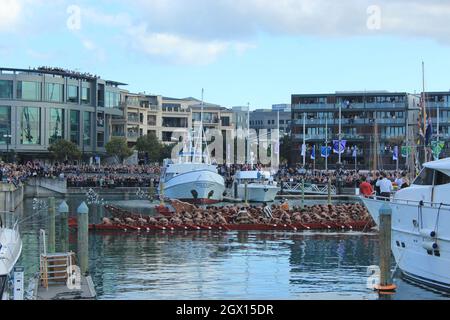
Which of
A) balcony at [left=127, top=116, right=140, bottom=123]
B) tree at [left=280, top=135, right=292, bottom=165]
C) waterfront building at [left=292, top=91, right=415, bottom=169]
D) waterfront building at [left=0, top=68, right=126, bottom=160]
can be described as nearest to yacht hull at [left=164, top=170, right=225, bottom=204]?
waterfront building at [left=0, top=68, right=126, bottom=160]

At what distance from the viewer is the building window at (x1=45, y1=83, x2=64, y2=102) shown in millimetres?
132500

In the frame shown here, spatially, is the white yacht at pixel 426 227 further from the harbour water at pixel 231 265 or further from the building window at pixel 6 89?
the building window at pixel 6 89

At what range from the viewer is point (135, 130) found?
167125mm

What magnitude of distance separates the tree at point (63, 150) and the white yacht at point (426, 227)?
3964 inches

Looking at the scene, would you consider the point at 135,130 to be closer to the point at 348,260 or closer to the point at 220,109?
the point at 220,109

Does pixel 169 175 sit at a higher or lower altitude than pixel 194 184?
higher

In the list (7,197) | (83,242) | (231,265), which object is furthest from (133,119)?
(83,242)

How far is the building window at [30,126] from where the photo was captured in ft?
429

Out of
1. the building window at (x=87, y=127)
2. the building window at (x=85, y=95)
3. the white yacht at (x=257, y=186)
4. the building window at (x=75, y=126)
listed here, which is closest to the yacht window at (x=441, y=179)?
the white yacht at (x=257, y=186)

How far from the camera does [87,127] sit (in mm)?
141250

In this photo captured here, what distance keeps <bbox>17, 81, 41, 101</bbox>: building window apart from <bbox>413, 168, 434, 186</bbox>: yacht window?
10714cm

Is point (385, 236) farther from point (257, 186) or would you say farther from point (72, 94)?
point (72, 94)

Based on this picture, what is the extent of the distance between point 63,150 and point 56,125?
347 inches
